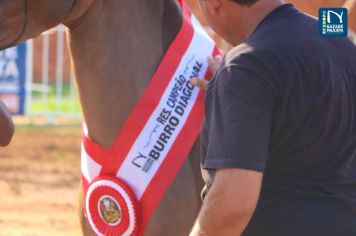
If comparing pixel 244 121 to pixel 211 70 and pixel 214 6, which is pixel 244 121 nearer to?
pixel 214 6

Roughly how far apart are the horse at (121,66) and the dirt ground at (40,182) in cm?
380

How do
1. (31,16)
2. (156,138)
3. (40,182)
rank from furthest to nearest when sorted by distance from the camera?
(40,182) → (156,138) → (31,16)

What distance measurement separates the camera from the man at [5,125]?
355cm

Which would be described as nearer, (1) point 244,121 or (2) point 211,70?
(1) point 244,121

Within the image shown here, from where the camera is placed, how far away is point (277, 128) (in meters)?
2.35

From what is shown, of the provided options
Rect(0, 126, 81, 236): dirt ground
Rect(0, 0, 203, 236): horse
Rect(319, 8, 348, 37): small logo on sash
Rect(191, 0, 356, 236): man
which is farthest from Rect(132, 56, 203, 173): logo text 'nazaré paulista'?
Rect(0, 126, 81, 236): dirt ground

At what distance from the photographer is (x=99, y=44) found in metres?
3.60

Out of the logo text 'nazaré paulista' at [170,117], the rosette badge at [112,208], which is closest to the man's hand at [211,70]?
the logo text 'nazaré paulista' at [170,117]

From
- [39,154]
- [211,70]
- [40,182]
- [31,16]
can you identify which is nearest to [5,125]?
[31,16]

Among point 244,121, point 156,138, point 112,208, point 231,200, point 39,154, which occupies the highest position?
point 244,121

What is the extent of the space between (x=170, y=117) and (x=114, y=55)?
39 cm

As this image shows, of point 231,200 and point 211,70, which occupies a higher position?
point 231,200

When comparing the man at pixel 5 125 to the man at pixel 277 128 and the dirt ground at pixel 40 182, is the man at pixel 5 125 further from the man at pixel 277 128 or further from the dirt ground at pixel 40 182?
the dirt ground at pixel 40 182

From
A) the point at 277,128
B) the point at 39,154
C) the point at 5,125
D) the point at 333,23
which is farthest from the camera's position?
the point at 39,154
